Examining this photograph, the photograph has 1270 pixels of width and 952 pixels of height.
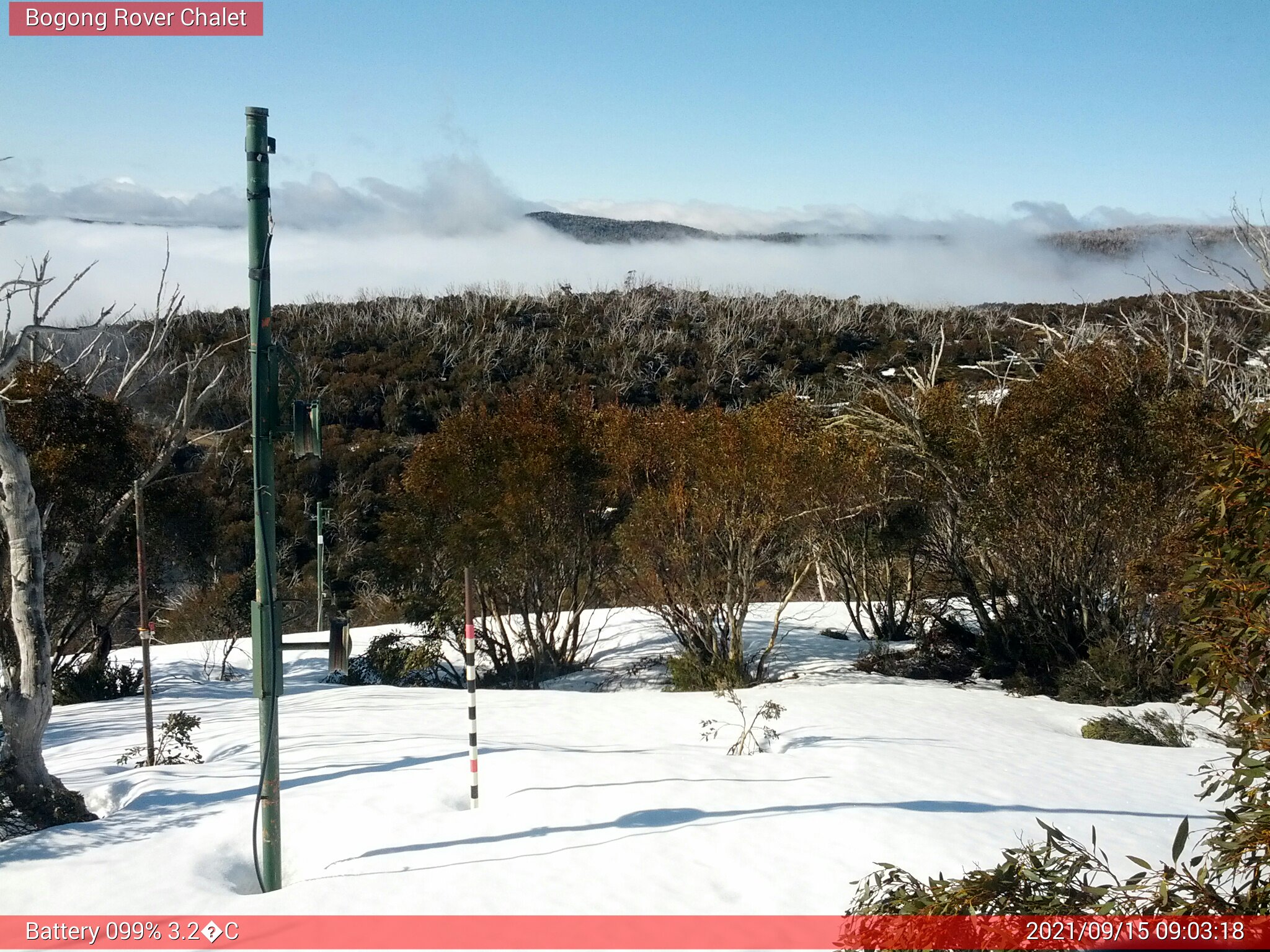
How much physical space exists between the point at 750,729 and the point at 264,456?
576cm

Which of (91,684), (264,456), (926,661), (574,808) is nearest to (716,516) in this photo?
(926,661)

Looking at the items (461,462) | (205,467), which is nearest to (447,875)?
(461,462)

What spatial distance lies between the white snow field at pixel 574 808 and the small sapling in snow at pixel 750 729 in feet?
0.41

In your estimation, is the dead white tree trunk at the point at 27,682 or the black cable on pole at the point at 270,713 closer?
the black cable on pole at the point at 270,713

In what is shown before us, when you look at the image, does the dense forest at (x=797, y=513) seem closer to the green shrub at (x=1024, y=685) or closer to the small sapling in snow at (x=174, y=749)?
the green shrub at (x=1024, y=685)

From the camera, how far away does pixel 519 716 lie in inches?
476

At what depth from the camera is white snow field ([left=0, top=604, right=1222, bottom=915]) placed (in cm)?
595

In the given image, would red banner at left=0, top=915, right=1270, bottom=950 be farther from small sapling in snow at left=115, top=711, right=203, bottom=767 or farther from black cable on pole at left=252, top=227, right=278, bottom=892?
small sapling in snow at left=115, top=711, right=203, bottom=767

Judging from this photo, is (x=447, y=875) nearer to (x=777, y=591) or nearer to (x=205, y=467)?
(x=777, y=591)

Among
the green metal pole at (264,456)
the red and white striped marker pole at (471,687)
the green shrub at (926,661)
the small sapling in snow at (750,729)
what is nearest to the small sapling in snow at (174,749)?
the red and white striped marker pole at (471,687)

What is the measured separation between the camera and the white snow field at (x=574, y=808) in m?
5.95

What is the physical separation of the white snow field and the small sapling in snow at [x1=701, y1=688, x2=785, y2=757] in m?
0.12

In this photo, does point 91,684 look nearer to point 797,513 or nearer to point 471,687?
point 471,687

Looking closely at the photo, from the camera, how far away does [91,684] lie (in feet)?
50.0
